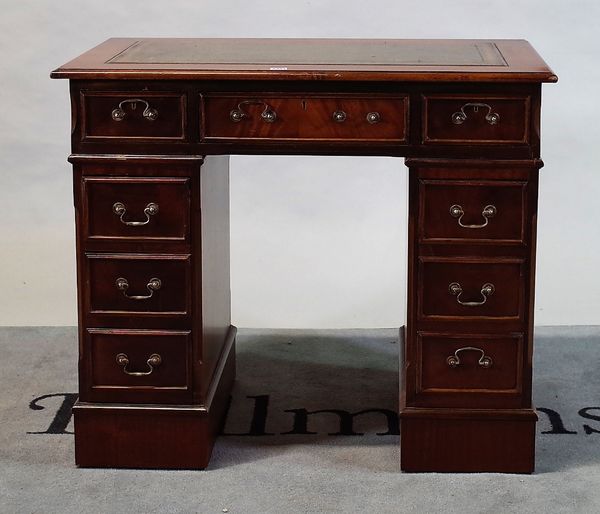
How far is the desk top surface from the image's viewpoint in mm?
3250

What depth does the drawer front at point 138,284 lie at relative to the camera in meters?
3.38

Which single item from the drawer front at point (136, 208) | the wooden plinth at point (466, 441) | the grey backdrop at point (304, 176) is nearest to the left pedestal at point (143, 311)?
the drawer front at point (136, 208)

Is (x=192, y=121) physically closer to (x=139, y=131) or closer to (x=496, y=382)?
(x=139, y=131)

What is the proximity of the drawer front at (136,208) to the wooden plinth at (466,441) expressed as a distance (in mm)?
717

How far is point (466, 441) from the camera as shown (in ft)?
11.2

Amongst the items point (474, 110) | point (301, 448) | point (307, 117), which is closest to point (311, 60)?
point (307, 117)

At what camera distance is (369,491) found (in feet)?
10.9

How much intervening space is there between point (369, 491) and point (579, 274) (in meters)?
1.91

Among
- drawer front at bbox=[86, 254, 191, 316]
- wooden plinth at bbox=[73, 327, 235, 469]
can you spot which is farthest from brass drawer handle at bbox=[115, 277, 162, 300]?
wooden plinth at bbox=[73, 327, 235, 469]

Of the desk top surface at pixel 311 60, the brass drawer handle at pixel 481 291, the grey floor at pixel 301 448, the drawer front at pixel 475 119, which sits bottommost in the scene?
the grey floor at pixel 301 448

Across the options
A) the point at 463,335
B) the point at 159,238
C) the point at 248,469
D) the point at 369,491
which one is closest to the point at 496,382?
the point at 463,335

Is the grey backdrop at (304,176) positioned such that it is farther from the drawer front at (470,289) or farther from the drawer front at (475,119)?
the drawer front at (475,119)

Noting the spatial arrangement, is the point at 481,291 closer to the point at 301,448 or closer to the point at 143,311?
the point at 301,448

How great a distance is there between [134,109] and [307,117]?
0.40 meters
